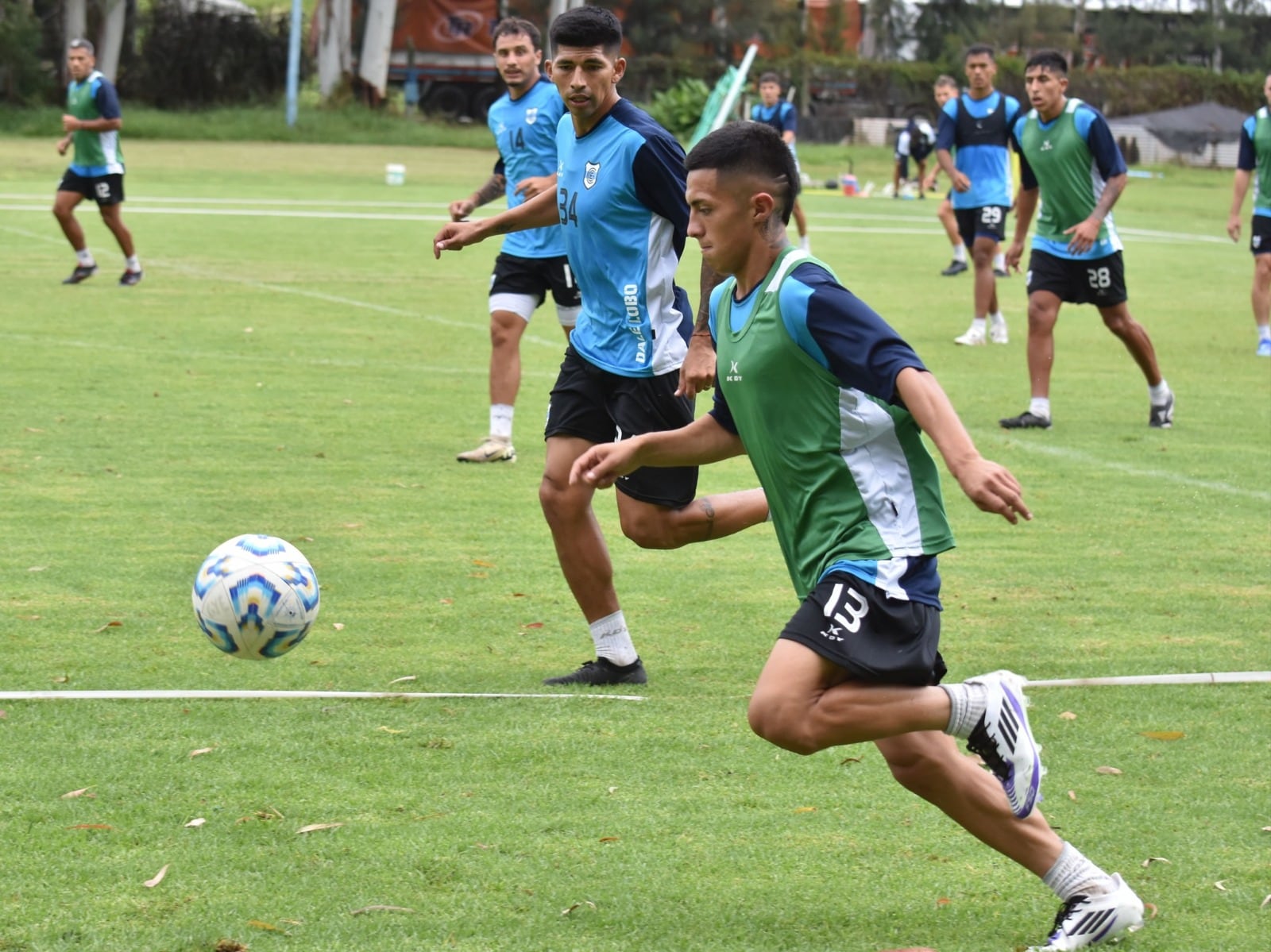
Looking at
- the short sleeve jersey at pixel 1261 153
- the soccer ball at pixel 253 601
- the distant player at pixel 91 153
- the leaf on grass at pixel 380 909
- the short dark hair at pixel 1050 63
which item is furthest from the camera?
the distant player at pixel 91 153

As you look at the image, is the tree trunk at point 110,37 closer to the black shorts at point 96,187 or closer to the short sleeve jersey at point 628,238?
the black shorts at point 96,187

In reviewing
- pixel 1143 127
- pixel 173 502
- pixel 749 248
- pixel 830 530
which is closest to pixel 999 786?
pixel 830 530

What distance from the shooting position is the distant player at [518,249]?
10.2m

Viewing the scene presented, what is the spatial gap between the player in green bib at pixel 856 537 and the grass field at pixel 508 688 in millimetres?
350

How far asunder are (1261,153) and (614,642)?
36.0 feet

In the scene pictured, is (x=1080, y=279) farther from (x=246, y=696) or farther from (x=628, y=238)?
(x=246, y=696)

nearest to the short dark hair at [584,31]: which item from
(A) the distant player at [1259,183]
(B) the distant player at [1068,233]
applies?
(B) the distant player at [1068,233]

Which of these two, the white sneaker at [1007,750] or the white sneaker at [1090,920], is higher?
the white sneaker at [1007,750]

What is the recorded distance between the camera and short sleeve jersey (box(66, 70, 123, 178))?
18062 mm

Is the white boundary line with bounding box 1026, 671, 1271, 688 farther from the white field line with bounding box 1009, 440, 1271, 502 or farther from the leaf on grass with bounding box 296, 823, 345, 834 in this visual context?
the white field line with bounding box 1009, 440, 1271, 502

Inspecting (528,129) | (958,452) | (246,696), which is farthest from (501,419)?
(958,452)

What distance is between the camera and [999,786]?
4145 mm

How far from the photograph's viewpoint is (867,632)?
4051 mm

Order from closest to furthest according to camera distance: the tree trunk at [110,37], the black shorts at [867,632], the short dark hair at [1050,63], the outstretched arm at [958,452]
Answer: the outstretched arm at [958,452] < the black shorts at [867,632] < the short dark hair at [1050,63] < the tree trunk at [110,37]
